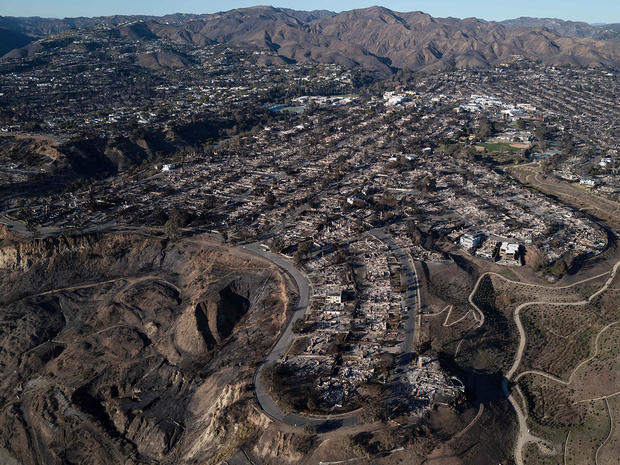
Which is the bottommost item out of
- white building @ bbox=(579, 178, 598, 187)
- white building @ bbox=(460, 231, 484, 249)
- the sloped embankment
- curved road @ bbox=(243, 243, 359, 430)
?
the sloped embankment

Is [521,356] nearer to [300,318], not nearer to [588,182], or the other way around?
[300,318]

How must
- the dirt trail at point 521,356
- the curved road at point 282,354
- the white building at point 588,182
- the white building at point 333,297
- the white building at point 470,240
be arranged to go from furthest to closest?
the white building at point 588,182
the white building at point 470,240
the white building at point 333,297
the dirt trail at point 521,356
the curved road at point 282,354

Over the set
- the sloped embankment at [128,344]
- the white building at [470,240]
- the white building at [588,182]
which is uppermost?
the white building at [588,182]

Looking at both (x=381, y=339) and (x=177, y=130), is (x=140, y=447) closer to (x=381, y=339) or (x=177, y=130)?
(x=381, y=339)

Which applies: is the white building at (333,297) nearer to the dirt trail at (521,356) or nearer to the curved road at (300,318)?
the curved road at (300,318)

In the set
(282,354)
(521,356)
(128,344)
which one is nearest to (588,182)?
(521,356)

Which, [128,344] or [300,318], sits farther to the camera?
[128,344]

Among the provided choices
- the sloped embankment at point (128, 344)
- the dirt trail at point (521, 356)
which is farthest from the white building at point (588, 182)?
the sloped embankment at point (128, 344)

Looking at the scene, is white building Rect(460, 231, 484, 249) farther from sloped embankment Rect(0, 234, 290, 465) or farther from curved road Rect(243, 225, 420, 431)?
sloped embankment Rect(0, 234, 290, 465)

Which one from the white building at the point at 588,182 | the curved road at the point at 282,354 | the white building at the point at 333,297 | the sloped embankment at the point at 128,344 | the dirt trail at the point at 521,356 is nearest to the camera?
the curved road at the point at 282,354

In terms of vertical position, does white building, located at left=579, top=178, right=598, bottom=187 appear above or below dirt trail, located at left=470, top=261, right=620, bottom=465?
above

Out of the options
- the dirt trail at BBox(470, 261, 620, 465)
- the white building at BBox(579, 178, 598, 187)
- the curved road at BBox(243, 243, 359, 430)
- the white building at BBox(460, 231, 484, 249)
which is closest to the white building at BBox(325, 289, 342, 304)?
the curved road at BBox(243, 243, 359, 430)
